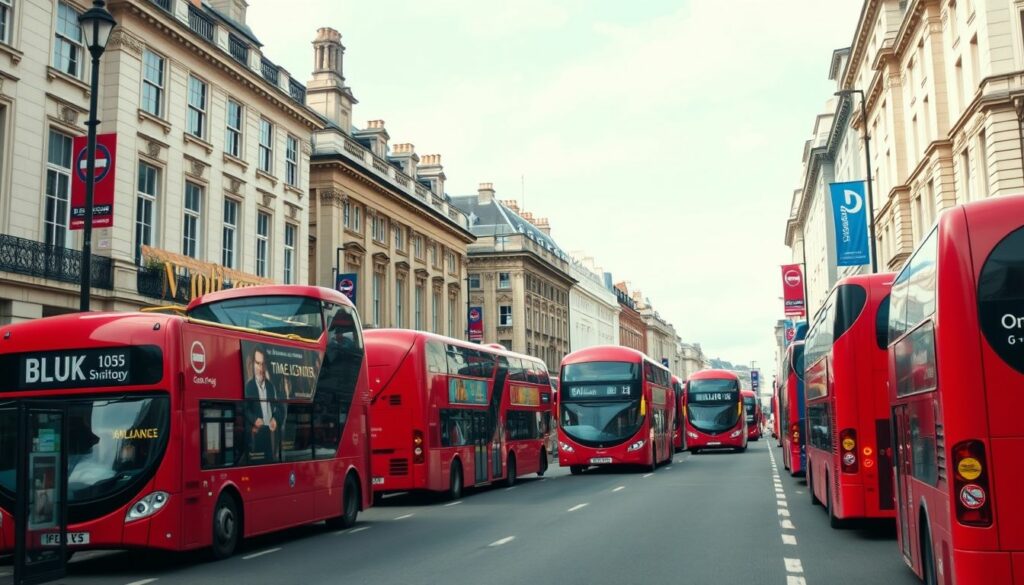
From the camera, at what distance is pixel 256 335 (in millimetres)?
14508

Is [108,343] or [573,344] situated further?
[573,344]

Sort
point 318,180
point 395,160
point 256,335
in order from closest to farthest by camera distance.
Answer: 1. point 256,335
2. point 318,180
3. point 395,160

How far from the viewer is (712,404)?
153ft

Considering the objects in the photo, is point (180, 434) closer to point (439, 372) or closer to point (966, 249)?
point (966, 249)

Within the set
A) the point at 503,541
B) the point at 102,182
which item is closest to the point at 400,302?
the point at 102,182

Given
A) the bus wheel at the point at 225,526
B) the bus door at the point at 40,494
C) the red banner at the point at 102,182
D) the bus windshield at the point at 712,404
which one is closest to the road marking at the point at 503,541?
the bus wheel at the point at 225,526

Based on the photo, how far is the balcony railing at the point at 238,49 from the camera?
35.3 metres

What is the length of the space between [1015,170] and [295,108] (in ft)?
80.4

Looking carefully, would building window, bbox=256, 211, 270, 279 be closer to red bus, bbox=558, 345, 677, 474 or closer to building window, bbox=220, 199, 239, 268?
building window, bbox=220, 199, 239, 268

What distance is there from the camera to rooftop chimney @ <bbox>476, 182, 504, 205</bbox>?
8900cm

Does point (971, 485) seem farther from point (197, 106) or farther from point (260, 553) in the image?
point (197, 106)

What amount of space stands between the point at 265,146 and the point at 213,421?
26184 millimetres

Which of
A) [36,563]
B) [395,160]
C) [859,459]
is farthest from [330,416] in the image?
[395,160]

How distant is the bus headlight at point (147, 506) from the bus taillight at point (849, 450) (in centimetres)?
817
